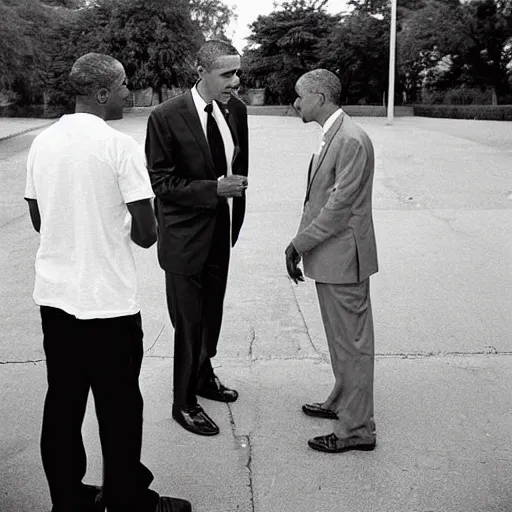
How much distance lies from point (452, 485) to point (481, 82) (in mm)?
39102

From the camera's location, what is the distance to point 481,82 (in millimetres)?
39531

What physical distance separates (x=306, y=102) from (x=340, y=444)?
1.64 metres

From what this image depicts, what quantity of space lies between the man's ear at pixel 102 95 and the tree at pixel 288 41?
131ft

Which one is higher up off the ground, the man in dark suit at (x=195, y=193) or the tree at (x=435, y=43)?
the tree at (x=435, y=43)

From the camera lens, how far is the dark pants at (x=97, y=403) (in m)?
2.77

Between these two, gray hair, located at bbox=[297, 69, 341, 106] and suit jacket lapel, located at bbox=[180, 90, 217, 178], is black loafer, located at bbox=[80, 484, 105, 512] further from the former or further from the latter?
gray hair, located at bbox=[297, 69, 341, 106]

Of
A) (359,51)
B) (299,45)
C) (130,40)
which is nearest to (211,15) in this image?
(299,45)

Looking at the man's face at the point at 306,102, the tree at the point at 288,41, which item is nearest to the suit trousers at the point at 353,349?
the man's face at the point at 306,102

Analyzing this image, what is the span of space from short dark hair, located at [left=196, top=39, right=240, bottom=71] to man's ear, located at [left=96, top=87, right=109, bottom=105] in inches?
45.0

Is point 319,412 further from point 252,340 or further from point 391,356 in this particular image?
point 252,340

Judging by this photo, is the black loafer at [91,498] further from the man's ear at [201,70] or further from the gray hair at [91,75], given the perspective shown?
the man's ear at [201,70]

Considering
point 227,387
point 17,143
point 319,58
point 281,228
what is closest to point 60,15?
point 319,58

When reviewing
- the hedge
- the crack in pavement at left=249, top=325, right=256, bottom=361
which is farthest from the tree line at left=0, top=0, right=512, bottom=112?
the crack in pavement at left=249, top=325, right=256, bottom=361

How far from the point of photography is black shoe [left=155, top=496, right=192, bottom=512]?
120 inches
